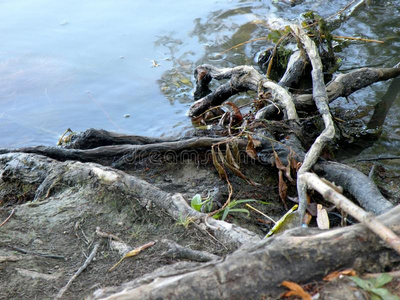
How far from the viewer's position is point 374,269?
1.88 meters

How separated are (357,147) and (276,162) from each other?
1603mm

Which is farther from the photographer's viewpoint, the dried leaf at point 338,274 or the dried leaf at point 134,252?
the dried leaf at point 134,252

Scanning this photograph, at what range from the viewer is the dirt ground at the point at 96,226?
8.28 feet

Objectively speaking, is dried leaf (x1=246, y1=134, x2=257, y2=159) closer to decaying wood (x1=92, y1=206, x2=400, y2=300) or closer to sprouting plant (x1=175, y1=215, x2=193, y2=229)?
sprouting plant (x1=175, y1=215, x2=193, y2=229)

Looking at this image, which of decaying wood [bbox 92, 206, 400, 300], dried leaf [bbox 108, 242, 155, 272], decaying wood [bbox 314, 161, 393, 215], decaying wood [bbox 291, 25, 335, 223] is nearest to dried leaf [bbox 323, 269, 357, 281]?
decaying wood [bbox 92, 206, 400, 300]

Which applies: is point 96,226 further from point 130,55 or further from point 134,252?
point 130,55

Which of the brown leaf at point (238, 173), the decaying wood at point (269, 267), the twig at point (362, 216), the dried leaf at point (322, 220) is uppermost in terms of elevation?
the twig at point (362, 216)

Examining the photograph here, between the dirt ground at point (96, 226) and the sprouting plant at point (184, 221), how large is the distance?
2 cm

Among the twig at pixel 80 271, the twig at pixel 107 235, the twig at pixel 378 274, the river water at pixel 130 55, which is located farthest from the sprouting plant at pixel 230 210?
the river water at pixel 130 55

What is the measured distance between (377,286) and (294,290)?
320mm

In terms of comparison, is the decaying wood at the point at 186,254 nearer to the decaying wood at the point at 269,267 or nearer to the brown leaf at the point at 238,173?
the decaying wood at the point at 269,267

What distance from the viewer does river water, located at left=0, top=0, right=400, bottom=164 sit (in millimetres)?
6176

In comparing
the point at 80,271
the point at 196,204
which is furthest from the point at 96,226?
the point at 196,204

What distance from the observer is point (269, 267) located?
1855mm
